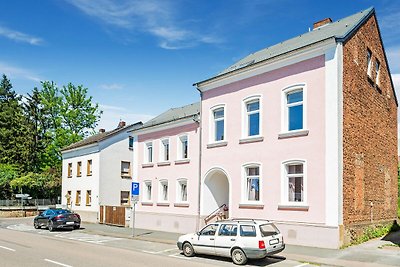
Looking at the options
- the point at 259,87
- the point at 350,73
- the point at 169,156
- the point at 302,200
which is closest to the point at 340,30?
the point at 350,73

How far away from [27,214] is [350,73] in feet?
137

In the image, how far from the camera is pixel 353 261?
13953 millimetres

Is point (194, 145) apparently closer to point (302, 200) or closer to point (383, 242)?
point (302, 200)

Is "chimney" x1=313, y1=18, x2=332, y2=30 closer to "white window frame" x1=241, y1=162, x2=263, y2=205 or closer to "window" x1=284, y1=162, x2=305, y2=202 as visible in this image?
"white window frame" x1=241, y1=162, x2=263, y2=205

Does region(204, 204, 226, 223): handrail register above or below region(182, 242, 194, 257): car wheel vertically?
above

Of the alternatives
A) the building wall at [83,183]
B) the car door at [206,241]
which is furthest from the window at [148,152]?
the car door at [206,241]

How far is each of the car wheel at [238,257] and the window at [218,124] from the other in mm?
9716

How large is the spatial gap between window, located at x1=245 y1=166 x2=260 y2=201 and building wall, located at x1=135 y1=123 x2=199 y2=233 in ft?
15.1

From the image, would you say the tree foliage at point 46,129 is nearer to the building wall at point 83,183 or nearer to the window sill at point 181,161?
the building wall at point 83,183

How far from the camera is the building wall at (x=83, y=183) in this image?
37812 mm

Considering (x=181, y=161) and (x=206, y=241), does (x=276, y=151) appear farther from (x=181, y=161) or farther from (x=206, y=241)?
(x=181, y=161)

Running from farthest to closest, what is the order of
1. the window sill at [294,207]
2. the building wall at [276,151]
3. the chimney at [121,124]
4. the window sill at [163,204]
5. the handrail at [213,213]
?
1. the chimney at [121,124]
2. the window sill at [163,204]
3. the handrail at [213,213]
4. the window sill at [294,207]
5. the building wall at [276,151]

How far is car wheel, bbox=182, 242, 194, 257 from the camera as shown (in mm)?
15969

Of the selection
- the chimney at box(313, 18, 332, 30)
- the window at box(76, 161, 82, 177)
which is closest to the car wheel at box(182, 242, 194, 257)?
the chimney at box(313, 18, 332, 30)
